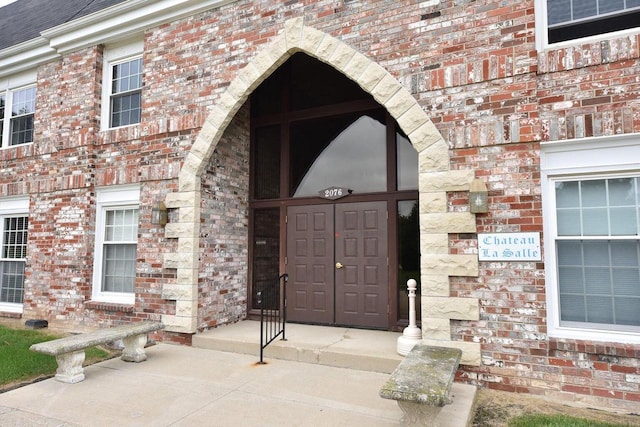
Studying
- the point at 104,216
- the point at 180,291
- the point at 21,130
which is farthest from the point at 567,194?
the point at 21,130

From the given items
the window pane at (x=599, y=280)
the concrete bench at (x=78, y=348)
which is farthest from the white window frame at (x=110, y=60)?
the window pane at (x=599, y=280)

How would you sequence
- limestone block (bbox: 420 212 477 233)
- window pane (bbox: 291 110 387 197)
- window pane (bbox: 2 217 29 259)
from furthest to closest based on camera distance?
window pane (bbox: 2 217 29 259) → window pane (bbox: 291 110 387 197) → limestone block (bbox: 420 212 477 233)

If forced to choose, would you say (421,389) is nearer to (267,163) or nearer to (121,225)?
(267,163)

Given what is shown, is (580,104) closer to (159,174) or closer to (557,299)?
(557,299)

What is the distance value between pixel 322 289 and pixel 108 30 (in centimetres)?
600

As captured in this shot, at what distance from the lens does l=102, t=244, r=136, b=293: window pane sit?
284 inches

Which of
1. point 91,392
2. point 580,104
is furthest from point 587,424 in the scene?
point 91,392

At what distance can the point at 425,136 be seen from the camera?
4930mm

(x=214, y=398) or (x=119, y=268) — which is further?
(x=119, y=268)

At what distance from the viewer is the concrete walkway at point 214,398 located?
3.70 meters

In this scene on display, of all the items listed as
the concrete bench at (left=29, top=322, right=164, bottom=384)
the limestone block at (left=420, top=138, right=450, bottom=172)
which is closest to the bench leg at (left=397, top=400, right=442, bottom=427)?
the limestone block at (left=420, top=138, right=450, bottom=172)

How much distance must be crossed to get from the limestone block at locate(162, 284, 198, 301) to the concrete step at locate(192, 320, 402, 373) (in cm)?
60

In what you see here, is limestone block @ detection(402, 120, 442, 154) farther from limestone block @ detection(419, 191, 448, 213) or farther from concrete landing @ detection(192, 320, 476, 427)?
concrete landing @ detection(192, 320, 476, 427)

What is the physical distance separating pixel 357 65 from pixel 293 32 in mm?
1156
